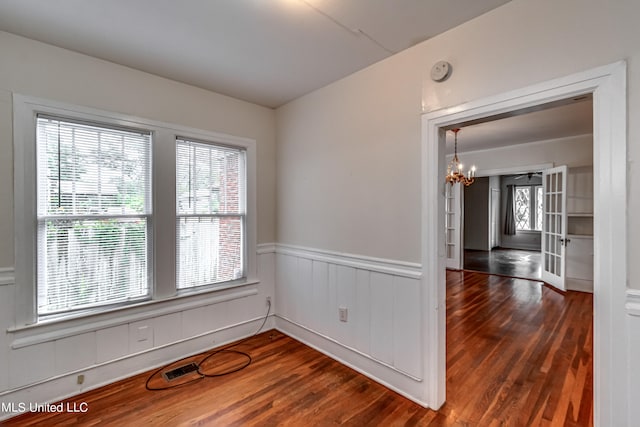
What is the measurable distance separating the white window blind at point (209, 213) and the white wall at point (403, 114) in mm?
521

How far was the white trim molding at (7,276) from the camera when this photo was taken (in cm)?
192

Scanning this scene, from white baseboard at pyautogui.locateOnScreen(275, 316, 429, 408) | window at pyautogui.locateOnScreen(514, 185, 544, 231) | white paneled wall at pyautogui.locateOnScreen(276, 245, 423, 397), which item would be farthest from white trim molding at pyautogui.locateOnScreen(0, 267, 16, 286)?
window at pyautogui.locateOnScreen(514, 185, 544, 231)

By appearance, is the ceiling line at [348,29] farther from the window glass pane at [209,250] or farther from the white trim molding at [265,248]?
the white trim molding at [265,248]

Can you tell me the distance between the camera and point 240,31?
1.89 meters

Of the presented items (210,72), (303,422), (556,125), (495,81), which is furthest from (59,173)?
(556,125)

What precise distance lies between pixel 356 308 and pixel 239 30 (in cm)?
229

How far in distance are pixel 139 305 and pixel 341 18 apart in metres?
2.68

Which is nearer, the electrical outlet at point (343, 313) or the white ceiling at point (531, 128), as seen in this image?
the electrical outlet at point (343, 313)

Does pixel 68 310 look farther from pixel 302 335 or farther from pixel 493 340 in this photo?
pixel 493 340

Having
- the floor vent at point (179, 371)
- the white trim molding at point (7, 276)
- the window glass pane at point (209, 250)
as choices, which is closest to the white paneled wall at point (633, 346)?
the floor vent at point (179, 371)

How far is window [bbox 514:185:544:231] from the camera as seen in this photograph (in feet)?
33.4

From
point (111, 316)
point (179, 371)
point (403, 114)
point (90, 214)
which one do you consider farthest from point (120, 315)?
point (403, 114)

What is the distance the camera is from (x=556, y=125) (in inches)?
171

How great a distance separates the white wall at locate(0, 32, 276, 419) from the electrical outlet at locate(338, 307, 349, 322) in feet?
3.48
